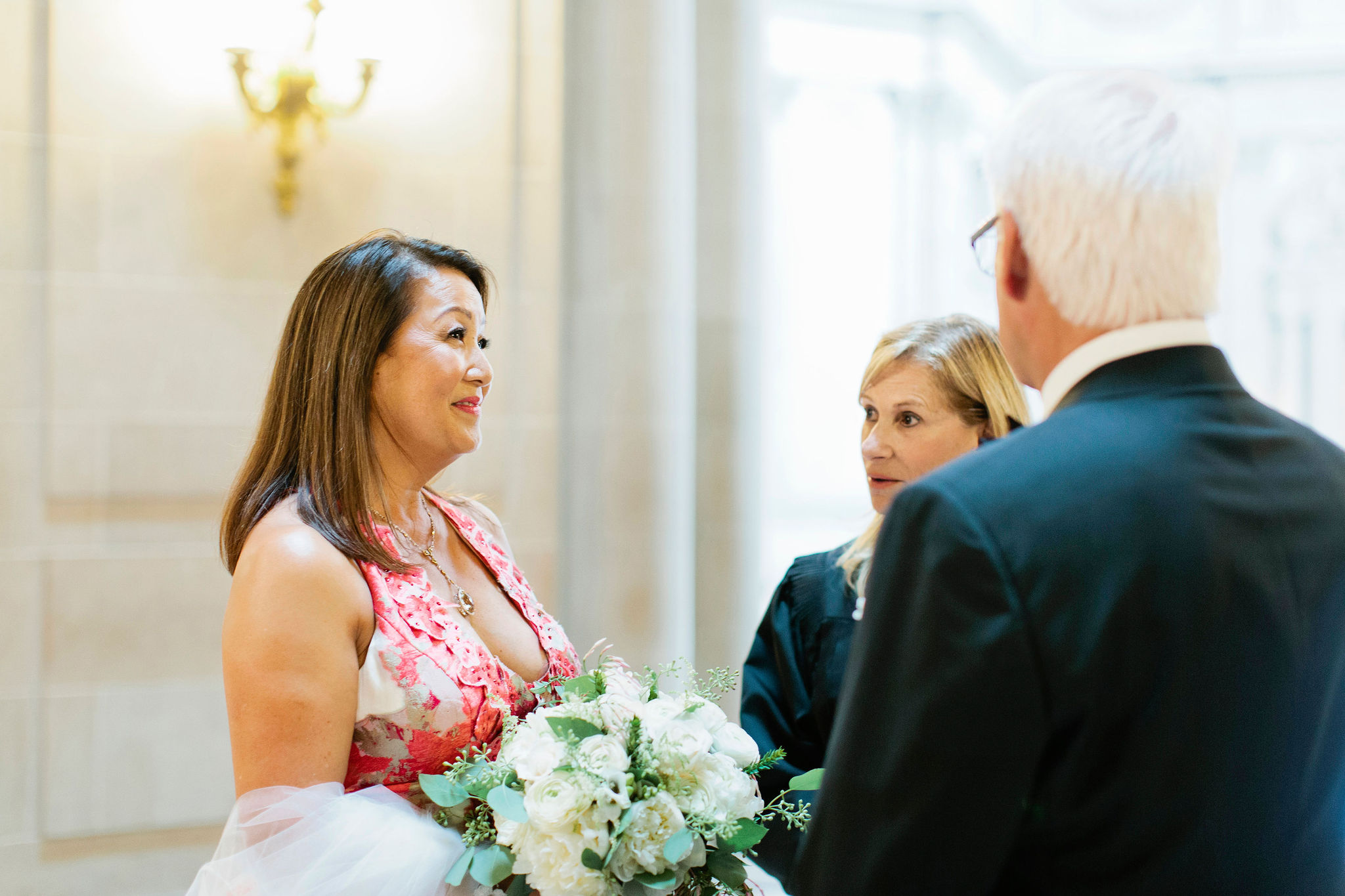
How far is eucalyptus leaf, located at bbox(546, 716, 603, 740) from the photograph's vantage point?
5.42ft

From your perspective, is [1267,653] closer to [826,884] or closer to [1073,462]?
[1073,462]

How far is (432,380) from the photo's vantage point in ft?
7.16

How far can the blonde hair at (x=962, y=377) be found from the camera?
2416mm

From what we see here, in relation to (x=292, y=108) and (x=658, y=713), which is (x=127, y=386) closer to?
(x=292, y=108)

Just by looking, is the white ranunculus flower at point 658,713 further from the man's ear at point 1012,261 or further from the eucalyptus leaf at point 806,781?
the man's ear at point 1012,261

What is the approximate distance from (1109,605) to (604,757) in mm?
867

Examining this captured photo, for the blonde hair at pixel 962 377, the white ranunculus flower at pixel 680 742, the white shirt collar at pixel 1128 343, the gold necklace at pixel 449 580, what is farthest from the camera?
the blonde hair at pixel 962 377

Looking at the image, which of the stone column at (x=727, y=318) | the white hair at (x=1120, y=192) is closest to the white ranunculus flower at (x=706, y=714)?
the white hair at (x=1120, y=192)

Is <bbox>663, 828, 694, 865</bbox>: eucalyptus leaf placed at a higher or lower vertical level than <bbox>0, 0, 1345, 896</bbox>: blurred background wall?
lower

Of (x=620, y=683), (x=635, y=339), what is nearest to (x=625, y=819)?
(x=620, y=683)

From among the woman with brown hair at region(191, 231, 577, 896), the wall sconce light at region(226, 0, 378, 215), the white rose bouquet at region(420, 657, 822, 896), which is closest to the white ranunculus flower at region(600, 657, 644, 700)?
the white rose bouquet at region(420, 657, 822, 896)

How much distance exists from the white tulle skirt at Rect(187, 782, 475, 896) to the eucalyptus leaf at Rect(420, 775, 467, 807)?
2.6 inches

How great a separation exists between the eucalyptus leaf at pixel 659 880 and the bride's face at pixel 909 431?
1.08 m

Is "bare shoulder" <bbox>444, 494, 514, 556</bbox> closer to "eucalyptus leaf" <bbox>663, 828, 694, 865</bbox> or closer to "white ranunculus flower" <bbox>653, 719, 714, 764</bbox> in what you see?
"white ranunculus flower" <bbox>653, 719, 714, 764</bbox>
